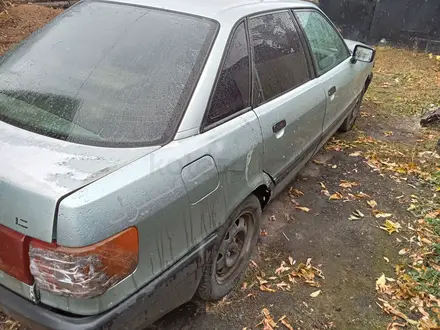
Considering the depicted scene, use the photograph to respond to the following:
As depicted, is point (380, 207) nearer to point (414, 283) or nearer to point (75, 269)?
point (414, 283)

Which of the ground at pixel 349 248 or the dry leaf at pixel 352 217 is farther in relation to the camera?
the dry leaf at pixel 352 217

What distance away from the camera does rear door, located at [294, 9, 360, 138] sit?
3.43 meters

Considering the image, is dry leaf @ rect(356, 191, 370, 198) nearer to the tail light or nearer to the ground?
the ground

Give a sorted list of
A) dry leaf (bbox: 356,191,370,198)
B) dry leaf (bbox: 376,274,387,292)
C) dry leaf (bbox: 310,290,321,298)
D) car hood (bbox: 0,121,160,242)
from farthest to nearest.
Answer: dry leaf (bbox: 356,191,370,198), dry leaf (bbox: 376,274,387,292), dry leaf (bbox: 310,290,321,298), car hood (bbox: 0,121,160,242)

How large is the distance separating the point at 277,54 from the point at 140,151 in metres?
1.49

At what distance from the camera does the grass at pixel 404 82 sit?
6.45m

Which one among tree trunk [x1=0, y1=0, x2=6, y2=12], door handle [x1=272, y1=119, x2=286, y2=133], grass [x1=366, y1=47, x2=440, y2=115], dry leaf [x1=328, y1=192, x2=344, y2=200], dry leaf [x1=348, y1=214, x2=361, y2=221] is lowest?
dry leaf [x1=348, y1=214, x2=361, y2=221]

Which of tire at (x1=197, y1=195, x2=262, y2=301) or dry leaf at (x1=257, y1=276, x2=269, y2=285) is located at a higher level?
tire at (x1=197, y1=195, x2=262, y2=301)

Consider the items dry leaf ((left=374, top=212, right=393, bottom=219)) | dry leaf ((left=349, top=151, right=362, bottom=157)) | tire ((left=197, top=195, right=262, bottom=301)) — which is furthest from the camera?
dry leaf ((left=349, top=151, right=362, bottom=157))

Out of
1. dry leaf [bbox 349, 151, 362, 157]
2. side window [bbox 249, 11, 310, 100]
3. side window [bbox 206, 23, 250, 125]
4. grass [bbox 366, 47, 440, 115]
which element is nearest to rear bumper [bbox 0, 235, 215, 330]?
side window [bbox 206, 23, 250, 125]

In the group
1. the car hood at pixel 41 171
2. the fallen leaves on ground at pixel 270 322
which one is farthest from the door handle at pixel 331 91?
the car hood at pixel 41 171

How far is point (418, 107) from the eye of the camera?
632 centimetres

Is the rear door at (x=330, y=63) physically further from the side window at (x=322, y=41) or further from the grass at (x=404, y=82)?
the grass at (x=404, y=82)

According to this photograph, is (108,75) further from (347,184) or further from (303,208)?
(347,184)
